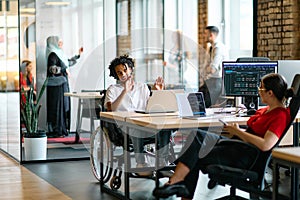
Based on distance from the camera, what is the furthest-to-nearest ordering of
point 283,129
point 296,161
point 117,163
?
point 117,163 < point 283,129 < point 296,161

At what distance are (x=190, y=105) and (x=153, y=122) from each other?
1.45 ft

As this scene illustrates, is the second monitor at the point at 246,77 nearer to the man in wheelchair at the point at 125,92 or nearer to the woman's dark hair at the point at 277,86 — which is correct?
the man in wheelchair at the point at 125,92

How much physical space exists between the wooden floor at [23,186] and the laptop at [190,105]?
1.31 m

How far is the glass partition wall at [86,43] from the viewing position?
7410mm

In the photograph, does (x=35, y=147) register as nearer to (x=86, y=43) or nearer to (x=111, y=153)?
(x=86, y=43)

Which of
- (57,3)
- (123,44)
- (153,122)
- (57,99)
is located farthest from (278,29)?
(153,122)

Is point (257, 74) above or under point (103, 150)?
above

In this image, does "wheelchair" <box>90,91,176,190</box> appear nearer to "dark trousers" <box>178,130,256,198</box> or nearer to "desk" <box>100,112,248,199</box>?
"desk" <box>100,112,248,199</box>

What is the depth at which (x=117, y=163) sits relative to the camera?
221 inches

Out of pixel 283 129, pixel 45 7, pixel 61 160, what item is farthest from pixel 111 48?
pixel 283 129

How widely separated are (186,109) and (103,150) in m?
1.16

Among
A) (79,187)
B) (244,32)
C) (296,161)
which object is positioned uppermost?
(244,32)

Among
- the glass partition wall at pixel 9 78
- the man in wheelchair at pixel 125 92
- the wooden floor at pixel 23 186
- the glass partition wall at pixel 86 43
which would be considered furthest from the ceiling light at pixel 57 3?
the man in wheelchair at pixel 125 92

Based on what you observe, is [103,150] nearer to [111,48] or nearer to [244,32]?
[111,48]
